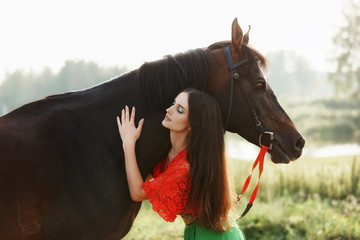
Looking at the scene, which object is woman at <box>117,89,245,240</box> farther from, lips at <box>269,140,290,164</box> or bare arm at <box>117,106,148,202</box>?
lips at <box>269,140,290,164</box>

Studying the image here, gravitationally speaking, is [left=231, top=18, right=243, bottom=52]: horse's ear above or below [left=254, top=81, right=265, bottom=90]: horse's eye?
above

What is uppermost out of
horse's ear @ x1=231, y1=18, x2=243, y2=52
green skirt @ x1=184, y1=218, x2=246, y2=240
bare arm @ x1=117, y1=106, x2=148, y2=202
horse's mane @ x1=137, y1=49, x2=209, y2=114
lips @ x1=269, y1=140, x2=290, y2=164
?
horse's ear @ x1=231, y1=18, x2=243, y2=52

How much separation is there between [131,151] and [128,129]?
15 cm

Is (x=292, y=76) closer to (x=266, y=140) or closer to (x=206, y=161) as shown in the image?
(x=266, y=140)

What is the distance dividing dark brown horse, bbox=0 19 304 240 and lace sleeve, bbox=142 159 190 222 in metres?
0.17

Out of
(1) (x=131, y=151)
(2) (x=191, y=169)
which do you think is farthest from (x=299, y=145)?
(1) (x=131, y=151)

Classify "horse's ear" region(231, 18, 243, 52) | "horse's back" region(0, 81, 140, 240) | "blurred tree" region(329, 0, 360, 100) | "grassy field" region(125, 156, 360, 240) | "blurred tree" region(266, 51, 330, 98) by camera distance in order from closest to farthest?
"horse's back" region(0, 81, 140, 240)
"horse's ear" region(231, 18, 243, 52)
"grassy field" region(125, 156, 360, 240)
"blurred tree" region(329, 0, 360, 100)
"blurred tree" region(266, 51, 330, 98)

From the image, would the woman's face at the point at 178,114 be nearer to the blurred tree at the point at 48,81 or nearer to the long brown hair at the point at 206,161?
the long brown hair at the point at 206,161

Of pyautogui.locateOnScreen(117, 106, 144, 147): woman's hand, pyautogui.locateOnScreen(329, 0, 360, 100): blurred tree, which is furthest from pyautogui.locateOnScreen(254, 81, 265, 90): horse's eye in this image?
pyautogui.locateOnScreen(329, 0, 360, 100): blurred tree

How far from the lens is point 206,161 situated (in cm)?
244

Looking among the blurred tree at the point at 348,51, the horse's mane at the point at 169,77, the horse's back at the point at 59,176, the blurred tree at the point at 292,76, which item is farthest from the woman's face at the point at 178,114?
the blurred tree at the point at 292,76

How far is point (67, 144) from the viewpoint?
2209 millimetres

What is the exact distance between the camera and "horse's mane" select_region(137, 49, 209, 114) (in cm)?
251

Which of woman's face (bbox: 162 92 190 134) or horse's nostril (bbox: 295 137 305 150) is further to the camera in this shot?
horse's nostril (bbox: 295 137 305 150)
